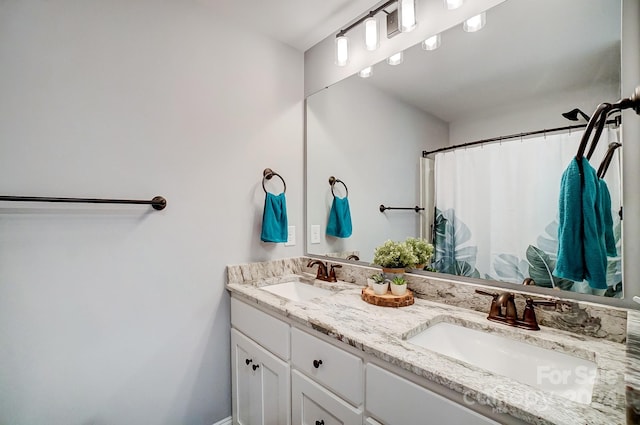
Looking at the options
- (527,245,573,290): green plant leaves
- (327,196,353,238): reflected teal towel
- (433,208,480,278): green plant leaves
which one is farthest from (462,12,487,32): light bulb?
(327,196,353,238): reflected teal towel

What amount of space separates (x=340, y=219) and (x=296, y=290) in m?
0.53

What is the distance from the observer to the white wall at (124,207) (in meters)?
1.12

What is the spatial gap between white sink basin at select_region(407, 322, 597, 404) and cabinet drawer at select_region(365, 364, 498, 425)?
205 mm

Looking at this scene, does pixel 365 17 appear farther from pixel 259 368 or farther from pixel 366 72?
pixel 259 368

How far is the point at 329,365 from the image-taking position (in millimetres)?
1033

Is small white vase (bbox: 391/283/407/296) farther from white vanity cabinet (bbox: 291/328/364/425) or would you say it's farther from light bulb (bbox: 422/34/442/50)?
light bulb (bbox: 422/34/442/50)

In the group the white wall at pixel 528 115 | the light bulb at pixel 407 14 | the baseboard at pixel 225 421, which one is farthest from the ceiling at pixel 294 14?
the baseboard at pixel 225 421

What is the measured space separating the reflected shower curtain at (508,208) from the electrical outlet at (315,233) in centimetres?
80

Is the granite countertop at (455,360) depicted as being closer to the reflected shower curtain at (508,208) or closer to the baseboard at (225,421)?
the reflected shower curtain at (508,208)

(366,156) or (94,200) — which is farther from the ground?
(366,156)

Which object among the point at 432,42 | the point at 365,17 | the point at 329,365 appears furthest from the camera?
the point at 365,17

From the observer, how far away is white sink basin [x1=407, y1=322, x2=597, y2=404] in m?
0.81

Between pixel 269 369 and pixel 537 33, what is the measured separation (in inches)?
69.6

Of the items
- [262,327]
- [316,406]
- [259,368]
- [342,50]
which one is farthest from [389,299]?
[342,50]
